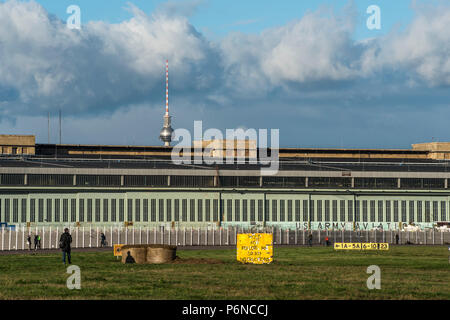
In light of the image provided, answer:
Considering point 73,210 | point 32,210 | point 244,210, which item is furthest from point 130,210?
point 244,210

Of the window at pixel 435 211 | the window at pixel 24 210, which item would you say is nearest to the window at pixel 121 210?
the window at pixel 24 210

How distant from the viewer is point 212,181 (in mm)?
113938

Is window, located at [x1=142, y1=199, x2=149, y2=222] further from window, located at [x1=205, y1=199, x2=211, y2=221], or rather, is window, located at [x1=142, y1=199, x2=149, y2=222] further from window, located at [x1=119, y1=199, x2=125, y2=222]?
window, located at [x1=205, y1=199, x2=211, y2=221]

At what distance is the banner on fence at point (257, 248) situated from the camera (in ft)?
156

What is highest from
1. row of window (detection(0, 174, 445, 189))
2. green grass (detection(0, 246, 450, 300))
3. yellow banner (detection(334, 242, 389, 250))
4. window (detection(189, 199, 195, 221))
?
row of window (detection(0, 174, 445, 189))

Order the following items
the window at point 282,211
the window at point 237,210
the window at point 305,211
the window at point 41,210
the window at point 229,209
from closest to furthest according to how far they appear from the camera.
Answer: the window at point 41,210 → the window at point 229,209 → the window at point 237,210 → the window at point 282,211 → the window at point 305,211

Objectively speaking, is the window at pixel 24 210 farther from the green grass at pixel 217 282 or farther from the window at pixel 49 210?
the green grass at pixel 217 282

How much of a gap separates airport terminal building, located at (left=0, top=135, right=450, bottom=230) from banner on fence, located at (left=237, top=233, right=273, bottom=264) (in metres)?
59.8

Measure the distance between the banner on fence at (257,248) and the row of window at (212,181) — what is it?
209 feet

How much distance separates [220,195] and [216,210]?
2.33m

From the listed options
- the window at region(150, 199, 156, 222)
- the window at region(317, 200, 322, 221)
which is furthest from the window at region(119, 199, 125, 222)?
the window at region(317, 200, 322, 221)

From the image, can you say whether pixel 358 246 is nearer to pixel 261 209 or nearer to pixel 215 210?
pixel 261 209

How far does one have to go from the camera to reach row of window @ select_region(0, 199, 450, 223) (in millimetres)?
106438

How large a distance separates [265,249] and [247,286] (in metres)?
15.9
